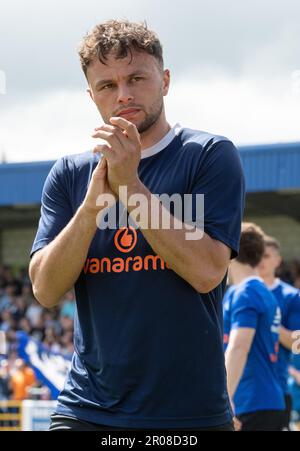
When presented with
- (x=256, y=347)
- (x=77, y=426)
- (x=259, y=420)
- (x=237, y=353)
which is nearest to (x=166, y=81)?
(x=77, y=426)

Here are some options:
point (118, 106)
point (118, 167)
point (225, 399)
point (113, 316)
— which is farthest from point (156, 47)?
point (225, 399)

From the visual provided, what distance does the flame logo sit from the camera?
9.14 feet

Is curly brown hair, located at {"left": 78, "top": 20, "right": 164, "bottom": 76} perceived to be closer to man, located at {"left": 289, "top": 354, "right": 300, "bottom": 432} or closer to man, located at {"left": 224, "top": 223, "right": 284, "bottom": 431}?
man, located at {"left": 224, "top": 223, "right": 284, "bottom": 431}

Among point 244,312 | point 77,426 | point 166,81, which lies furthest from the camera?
point 244,312

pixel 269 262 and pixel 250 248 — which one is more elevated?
pixel 250 248

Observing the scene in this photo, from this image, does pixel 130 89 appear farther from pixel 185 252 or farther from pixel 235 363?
pixel 235 363

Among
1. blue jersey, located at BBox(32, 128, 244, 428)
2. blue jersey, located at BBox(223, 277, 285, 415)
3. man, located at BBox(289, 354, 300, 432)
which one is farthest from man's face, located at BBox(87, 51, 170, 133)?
man, located at BBox(289, 354, 300, 432)

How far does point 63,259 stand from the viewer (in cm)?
278

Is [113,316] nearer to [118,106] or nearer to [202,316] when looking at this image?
[202,316]

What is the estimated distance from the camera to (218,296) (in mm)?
2861

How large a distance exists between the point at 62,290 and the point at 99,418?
407 millimetres

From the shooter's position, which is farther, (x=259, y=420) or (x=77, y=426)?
(x=259, y=420)

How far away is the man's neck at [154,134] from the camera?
2889mm

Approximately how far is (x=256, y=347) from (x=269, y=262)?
839 mm
